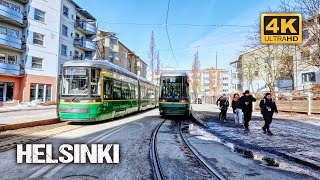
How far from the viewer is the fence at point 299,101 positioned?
66.1ft

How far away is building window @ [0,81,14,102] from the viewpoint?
93.8 feet

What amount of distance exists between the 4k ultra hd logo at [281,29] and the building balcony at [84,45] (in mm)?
38729

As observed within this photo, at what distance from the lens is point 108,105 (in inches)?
560

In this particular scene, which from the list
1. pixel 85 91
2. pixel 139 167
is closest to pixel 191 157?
pixel 139 167

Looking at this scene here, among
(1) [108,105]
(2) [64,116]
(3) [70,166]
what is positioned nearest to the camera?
(3) [70,166]

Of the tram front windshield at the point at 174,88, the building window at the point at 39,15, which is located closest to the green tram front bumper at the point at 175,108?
the tram front windshield at the point at 174,88

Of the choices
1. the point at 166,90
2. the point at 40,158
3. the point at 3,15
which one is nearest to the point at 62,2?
the point at 3,15

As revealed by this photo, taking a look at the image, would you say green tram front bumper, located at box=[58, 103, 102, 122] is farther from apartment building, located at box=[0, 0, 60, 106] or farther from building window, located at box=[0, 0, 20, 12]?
building window, located at box=[0, 0, 20, 12]

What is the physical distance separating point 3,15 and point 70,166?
28.4 metres

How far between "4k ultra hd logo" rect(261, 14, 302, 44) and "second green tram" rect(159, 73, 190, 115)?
9846 millimetres

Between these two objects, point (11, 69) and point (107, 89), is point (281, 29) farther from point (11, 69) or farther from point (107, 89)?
point (11, 69)

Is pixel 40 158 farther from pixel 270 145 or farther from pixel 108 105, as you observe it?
pixel 108 105

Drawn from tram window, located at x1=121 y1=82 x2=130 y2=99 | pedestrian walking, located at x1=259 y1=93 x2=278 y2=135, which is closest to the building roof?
tram window, located at x1=121 y1=82 x2=130 y2=99

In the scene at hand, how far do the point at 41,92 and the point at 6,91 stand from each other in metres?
4.49
